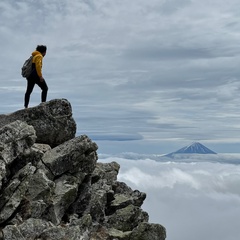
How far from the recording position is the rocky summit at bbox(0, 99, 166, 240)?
27.2 meters

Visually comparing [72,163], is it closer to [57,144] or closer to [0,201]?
[57,144]

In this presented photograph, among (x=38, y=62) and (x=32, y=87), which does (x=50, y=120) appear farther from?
(x=38, y=62)

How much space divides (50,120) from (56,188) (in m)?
6.48

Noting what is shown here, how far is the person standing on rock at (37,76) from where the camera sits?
34781 millimetres

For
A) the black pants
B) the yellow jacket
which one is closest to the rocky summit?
the black pants

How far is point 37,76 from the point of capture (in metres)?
35.2

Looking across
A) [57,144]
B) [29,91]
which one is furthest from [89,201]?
[29,91]

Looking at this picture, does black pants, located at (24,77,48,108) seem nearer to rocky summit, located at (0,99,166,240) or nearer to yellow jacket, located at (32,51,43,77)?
yellow jacket, located at (32,51,43,77)

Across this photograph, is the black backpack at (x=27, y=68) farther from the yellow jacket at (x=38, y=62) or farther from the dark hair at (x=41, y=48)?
the dark hair at (x=41, y=48)

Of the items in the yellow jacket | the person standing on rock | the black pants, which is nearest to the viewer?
the yellow jacket

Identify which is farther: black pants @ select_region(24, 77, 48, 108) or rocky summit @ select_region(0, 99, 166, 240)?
black pants @ select_region(24, 77, 48, 108)

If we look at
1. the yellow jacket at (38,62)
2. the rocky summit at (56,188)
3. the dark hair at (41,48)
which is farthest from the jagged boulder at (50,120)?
the dark hair at (41,48)

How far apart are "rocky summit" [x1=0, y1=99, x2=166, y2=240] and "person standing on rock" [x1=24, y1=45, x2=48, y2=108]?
1.57m

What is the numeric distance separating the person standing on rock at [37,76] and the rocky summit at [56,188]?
157 cm
